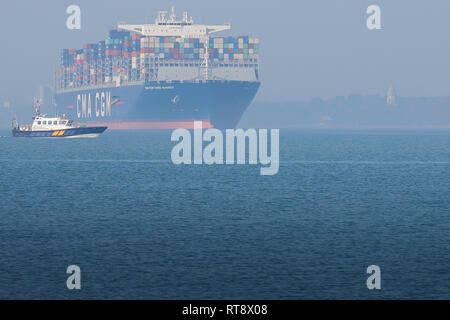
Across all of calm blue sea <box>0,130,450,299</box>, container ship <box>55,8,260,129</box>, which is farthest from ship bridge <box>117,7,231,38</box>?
calm blue sea <box>0,130,450,299</box>

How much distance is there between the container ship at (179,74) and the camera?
16300 cm

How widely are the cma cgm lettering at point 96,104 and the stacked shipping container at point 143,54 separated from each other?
304 cm

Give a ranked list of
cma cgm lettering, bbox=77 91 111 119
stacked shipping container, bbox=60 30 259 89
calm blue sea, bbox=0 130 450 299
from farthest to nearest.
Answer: cma cgm lettering, bbox=77 91 111 119, stacked shipping container, bbox=60 30 259 89, calm blue sea, bbox=0 130 450 299

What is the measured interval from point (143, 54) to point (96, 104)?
957 inches

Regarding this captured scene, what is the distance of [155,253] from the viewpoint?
2800 centimetres

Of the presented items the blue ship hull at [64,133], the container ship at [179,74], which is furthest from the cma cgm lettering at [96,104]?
the blue ship hull at [64,133]

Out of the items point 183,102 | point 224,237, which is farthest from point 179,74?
point 224,237

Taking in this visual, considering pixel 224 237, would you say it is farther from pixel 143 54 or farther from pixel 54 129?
pixel 143 54

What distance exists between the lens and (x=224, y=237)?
1238 inches

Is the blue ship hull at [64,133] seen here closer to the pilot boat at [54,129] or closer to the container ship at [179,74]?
the pilot boat at [54,129]

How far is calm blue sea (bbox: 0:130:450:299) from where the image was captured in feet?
76.4

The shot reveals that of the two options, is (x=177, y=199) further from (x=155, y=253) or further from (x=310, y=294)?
(x=310, y=294)

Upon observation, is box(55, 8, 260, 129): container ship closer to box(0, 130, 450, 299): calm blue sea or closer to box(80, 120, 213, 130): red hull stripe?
box(80, 120, 213, 130): red hull stripe
